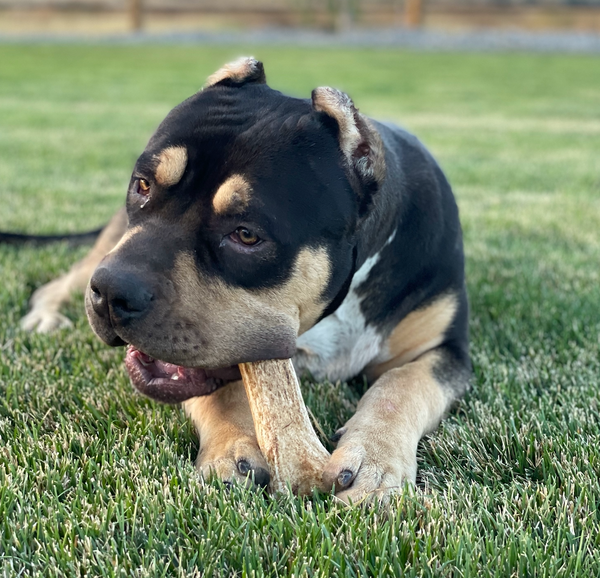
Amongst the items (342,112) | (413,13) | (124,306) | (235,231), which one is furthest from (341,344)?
(413,13)

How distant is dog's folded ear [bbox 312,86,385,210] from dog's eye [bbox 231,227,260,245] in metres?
0.57

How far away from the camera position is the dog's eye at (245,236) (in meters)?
2.83

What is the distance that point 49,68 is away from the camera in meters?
26.7

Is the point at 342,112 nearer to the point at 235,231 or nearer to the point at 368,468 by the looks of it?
the point at 235,231

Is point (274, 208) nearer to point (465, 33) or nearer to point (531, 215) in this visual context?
point (531, 215)

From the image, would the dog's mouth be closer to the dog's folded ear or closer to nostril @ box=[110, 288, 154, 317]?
nostril @ box=[110, 288, 154, 317]

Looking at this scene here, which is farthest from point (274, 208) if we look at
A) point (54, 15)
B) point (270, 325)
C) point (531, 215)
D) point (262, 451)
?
point (54, 15)

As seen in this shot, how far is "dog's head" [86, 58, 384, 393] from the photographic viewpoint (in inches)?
107

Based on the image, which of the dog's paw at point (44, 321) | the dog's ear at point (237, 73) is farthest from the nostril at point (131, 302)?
the dog's paw at point (44, 321)

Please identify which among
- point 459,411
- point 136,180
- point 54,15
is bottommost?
point 54,15

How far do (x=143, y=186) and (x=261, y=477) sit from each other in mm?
1283

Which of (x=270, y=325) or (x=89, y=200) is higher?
(x=270, y=325)

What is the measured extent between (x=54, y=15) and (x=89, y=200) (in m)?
44.5

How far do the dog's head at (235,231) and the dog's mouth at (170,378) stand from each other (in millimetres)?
11
